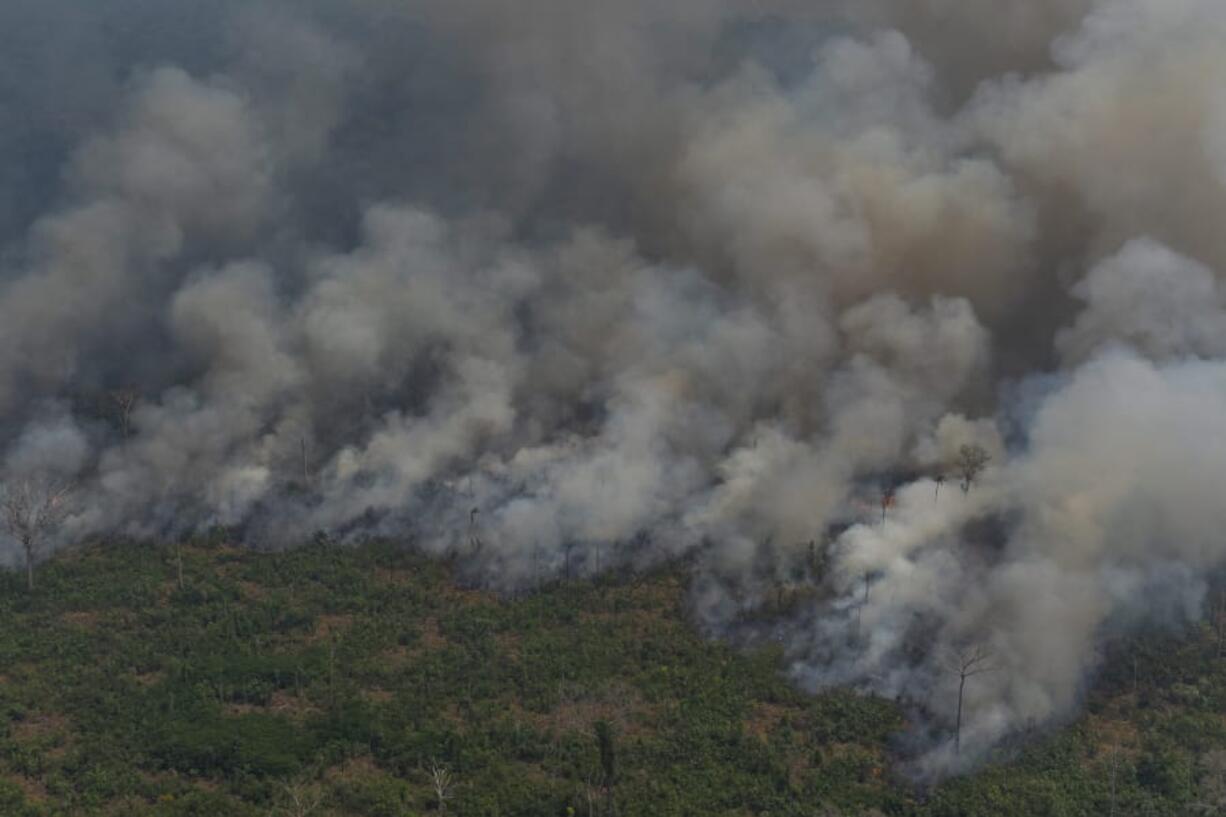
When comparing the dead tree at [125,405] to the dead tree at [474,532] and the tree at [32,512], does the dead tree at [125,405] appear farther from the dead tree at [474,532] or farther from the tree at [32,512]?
the dead tree at [474,532]

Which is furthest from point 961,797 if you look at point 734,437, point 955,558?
point 734,437

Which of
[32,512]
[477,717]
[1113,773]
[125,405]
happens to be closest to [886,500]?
[1113,773]

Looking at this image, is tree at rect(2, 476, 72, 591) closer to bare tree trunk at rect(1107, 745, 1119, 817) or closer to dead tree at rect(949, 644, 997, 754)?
dead tree at rect(949, 644, 997, 754)

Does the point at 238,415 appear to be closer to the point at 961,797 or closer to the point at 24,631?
the point at 24,631

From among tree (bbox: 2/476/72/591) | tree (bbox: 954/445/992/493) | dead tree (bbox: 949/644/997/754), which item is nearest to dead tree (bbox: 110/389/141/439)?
tree (bbox: 2/476/72/591)

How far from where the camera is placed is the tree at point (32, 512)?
55.2 metres

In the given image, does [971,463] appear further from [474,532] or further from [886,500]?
[474,532]

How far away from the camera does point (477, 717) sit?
4344 centimetres

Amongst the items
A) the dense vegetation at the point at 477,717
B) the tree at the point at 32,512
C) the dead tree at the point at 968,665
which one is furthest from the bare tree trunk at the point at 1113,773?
the tree at the point at 32,512

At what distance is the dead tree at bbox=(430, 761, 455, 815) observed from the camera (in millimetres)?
38463

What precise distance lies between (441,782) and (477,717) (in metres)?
4.29

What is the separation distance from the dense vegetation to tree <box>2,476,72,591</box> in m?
2.27

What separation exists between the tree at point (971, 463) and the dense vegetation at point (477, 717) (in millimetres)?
11018

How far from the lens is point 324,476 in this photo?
62906 mm
